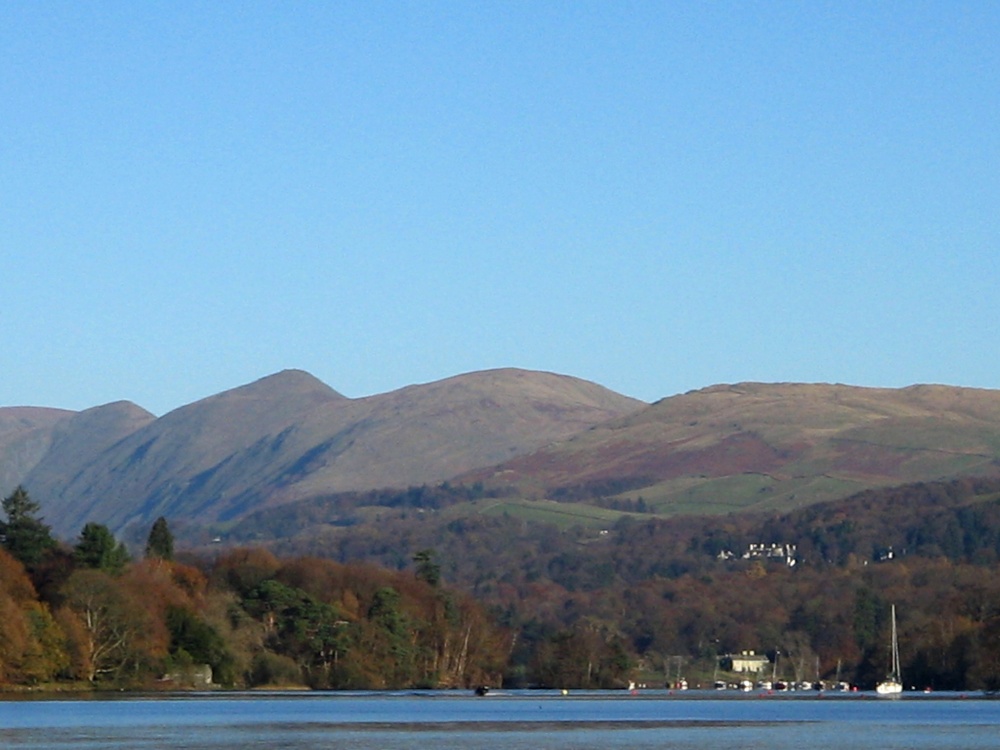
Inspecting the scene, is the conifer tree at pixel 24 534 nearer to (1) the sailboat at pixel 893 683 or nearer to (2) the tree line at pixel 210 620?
(2) the tree line at pixel 210 620

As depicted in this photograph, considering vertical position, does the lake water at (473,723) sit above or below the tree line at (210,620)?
below

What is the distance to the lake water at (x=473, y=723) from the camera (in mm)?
83125

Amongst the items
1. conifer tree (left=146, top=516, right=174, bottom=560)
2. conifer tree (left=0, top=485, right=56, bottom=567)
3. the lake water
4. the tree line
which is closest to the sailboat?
the lake water

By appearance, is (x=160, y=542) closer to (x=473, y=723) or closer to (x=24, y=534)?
(x=24, y=534)

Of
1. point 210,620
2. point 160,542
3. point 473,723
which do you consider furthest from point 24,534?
point 473,723

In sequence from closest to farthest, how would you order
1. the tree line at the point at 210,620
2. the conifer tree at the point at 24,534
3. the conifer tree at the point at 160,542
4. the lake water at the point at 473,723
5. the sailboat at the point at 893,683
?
the lake water at the point at 473,723
the tree line at the point at 210,620
the conifer tree at the point at 24,534
the sailboat at the point at 893,683
the conifer tree at the point at 160,542

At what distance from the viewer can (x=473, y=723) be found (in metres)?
106

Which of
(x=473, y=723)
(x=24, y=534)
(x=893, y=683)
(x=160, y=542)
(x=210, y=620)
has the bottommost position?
(x=473, y=723)

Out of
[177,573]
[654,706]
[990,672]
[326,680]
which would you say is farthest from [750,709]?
[177,573]

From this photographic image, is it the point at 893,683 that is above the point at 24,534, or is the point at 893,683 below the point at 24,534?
below

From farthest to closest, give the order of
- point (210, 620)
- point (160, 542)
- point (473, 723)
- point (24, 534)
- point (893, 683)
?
1. point (160, 542)
2. point (893, 683)
3. point (210, 620)
4. point (24, 534)
5. point (473, 723)

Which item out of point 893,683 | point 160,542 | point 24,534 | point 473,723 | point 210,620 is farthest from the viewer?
point 160,542

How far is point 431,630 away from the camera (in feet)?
627

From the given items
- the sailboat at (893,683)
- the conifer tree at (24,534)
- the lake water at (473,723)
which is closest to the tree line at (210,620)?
the conifer tree at (24,534)
